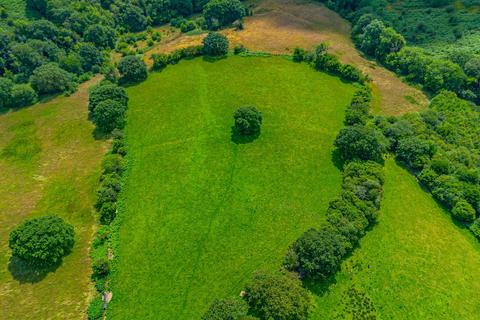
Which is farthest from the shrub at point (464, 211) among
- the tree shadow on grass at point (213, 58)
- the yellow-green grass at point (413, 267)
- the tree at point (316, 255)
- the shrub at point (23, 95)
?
the shrub at point (23, 95)

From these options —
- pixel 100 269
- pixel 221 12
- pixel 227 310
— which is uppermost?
pixel 221 12

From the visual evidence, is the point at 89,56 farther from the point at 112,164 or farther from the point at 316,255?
the point at 316,255

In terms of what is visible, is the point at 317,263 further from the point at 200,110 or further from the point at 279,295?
the point at 200,110

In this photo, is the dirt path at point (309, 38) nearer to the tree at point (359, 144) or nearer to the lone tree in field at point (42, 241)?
the tree at point (359, 144)

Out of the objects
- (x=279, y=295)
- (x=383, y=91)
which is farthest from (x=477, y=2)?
(x=279, y=295)

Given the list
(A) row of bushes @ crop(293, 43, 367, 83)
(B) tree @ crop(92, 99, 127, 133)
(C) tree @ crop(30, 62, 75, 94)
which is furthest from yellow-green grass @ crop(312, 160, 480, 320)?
(C) tree @ crop(30, 62, 75, 94)

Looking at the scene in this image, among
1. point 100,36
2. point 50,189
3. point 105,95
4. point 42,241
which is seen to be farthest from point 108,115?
point 100,36
